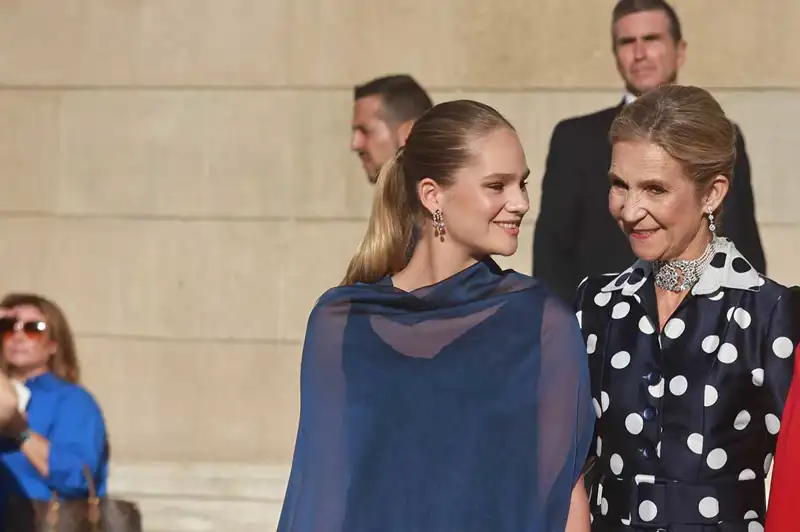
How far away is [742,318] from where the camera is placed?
3.82m

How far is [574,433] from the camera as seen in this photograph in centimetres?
363

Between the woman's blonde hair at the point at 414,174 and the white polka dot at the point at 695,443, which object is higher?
the woman's blonde hair at the point at 414,174

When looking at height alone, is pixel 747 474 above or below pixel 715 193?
below

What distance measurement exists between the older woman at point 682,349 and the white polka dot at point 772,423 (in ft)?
0.03

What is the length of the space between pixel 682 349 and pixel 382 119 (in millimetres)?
2409

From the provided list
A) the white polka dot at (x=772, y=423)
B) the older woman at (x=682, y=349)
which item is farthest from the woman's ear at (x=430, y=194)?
the white polka dot at (x=772, y=423)

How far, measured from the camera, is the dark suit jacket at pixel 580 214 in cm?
610

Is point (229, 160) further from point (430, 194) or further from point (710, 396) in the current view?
point (710, 396)

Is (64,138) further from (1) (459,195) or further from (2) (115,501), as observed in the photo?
(1) (459,195)

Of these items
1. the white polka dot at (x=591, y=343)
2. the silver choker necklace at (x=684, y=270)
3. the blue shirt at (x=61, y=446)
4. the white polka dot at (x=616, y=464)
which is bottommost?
the blue shirt at (x=61, y=446)

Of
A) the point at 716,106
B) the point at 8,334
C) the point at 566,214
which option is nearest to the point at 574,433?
the point at 716,106

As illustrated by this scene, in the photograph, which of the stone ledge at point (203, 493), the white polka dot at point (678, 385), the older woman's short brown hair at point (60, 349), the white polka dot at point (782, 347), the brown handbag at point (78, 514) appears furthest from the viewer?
the stone ledge at point (203, 493)

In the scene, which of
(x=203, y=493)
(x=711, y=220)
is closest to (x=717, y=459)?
(x=711, y=220)

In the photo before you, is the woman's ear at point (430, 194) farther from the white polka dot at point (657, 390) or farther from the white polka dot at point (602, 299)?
the white polka dot at point (657, 390)
